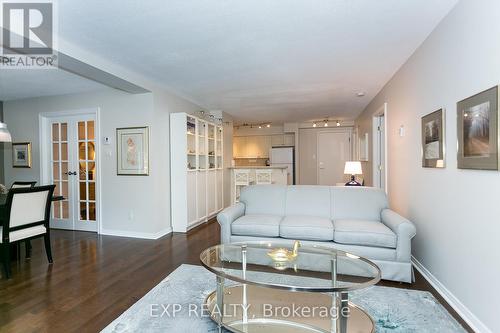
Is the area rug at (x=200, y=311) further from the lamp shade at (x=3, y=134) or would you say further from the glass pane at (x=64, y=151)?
the glass pane at (x=64, y=151)

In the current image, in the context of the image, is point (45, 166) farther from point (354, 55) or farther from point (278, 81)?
point (354, 55)

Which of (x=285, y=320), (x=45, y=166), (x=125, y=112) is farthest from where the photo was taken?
(x=45, y=166)

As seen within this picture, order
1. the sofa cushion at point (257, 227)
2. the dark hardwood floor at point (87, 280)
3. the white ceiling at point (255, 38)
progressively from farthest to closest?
the sofa cushion at point (257, 227) < the white ceiling at point (255, 38) < the dark hardwood floor at point (87, 280)

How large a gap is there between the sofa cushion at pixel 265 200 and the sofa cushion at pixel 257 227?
370 mm

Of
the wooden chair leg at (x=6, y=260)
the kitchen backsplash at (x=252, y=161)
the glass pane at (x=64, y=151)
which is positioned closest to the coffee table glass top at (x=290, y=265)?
the wooden chair leg at (x=6, y=260)

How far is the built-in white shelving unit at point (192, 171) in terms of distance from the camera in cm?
447

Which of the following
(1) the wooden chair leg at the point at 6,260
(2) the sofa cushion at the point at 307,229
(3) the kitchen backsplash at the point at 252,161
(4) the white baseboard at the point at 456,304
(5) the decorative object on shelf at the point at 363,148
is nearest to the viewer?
(4) the white baseboard at the point at 456,304

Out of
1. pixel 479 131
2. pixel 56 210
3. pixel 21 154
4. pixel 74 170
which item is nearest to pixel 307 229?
pixel 479 131

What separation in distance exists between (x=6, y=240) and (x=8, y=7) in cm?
217

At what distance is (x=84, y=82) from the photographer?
12.9 ft

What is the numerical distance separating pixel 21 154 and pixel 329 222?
5.56 meters

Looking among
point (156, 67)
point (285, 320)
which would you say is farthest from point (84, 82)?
point (285, 320)

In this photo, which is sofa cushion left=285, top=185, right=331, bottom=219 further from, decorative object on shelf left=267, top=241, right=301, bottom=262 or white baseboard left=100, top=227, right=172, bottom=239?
white baseboard left=100, top=227, right=172, bottom=239

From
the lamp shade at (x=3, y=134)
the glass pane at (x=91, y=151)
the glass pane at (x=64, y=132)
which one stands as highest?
the glass pane at (x=64, y=132)
